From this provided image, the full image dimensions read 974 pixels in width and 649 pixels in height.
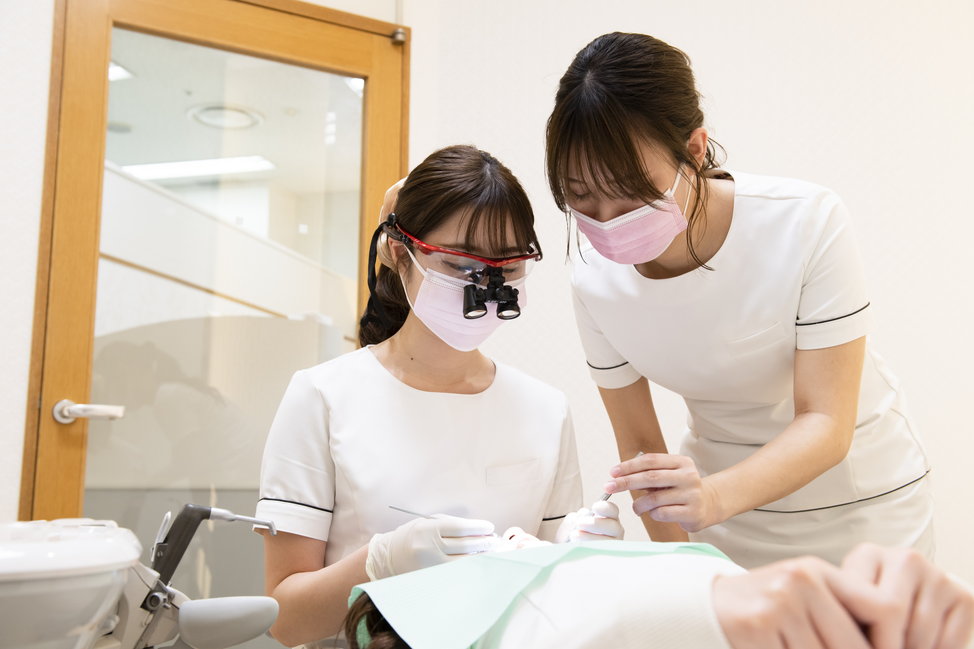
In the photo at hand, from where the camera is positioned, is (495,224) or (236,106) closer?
(495,224)

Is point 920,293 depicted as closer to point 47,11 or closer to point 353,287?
point 353,287

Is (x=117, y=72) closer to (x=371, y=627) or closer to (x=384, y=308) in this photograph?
(x=384, y=308)

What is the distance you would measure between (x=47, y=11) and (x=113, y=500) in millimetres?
1449

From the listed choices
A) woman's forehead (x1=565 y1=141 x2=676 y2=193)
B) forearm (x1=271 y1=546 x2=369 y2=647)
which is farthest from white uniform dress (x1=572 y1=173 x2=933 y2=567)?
forearm (x1=271 y1=546 x2=369 y2=647)

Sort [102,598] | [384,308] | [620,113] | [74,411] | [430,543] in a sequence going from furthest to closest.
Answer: [74,411], [384,308], [620,113], [430,543], [102,598]

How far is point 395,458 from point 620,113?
2.19 ft

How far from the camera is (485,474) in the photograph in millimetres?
1496

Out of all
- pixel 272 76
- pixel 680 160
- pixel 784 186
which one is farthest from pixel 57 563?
pixel 272 76

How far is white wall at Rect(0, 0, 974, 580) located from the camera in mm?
2670

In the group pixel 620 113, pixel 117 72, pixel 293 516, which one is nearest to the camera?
pixel 620 113

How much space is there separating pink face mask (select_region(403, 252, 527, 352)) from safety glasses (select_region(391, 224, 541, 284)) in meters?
0.01

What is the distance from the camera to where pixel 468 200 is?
1.45 metres

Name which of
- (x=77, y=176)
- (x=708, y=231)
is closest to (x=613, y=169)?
(x=708, y=231)

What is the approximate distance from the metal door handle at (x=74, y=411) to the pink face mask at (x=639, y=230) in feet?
5.43
